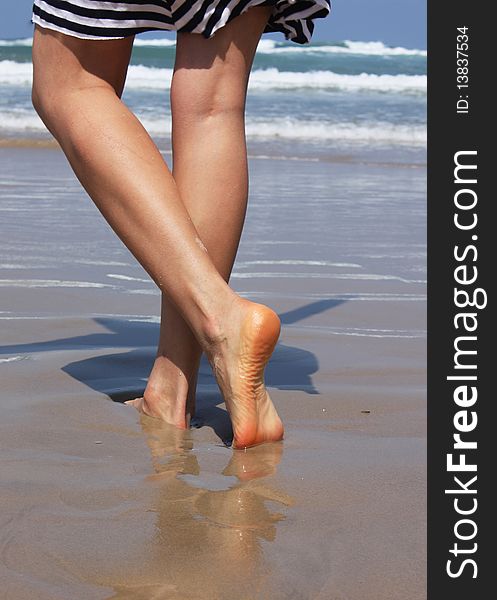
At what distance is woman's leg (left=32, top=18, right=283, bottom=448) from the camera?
1448 millimetres

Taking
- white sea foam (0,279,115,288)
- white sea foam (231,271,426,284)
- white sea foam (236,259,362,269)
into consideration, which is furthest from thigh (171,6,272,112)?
white sea foam (236,259,362,269)

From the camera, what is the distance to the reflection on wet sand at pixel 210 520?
3.24ft

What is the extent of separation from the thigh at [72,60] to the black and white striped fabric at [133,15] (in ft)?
0.08

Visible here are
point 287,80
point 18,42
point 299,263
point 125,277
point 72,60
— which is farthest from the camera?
point 18,42

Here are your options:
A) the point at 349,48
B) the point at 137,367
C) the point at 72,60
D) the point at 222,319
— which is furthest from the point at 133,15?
the point at 349,48

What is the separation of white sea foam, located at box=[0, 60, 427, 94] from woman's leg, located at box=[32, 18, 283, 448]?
1382 centimetres

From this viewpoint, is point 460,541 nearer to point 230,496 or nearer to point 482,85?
point 230,496

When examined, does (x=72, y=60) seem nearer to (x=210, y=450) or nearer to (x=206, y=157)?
(x=206, y=157)

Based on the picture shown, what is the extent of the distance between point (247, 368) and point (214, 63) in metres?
0.49

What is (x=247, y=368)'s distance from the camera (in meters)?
1.46

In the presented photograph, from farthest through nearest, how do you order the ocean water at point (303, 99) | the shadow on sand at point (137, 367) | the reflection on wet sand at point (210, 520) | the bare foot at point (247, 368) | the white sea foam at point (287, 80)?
1. the white sea foam at point (287, 80)
2. the ocean water at point (303, 99)
3. the shadow on sand at point (137, 367)
4. the bare foot at point (247, 368)
5. the reflection on wet sand at point (210, 520)

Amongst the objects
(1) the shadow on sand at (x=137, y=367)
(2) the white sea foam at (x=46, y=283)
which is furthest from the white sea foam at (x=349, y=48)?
(1) the shadow on sand at (x=137, y=367)

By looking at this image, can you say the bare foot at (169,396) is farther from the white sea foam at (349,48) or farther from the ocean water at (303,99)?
the white sea foam at (349,48)

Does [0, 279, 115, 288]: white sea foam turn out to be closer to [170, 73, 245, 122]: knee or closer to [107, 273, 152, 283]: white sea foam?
[107, 273, 152, 283]: white sea foam
